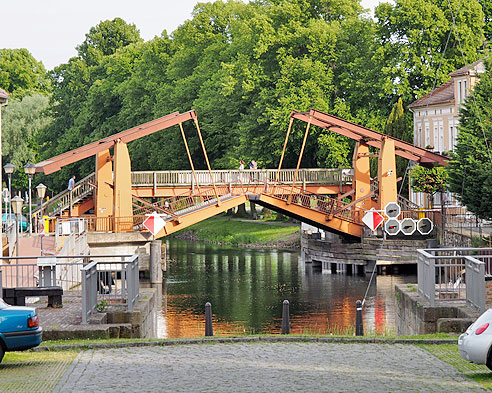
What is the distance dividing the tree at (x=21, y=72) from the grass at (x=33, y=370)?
112 metres

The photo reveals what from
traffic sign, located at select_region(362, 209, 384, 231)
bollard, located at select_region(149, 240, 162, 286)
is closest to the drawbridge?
traffic sign, located at select_region(362, 209, 384, 231)

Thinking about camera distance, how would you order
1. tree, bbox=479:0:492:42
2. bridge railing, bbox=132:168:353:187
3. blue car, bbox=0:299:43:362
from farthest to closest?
tree, bbox=479:0:492:42
bridge railing, bbox=132:168:353:187
blue car, bbox=0:299:43:362

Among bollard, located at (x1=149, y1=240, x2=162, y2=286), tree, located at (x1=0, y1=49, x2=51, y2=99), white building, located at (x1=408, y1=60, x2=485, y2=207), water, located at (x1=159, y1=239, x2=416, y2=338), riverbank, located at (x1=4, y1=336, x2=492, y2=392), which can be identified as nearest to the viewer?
riverbank, located at (x1=4, y1=336, x2=492, y2=392)

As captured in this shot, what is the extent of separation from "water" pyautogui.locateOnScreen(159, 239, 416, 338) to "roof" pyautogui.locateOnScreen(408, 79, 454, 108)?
1128 centimetres

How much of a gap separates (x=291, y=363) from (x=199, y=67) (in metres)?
61.9

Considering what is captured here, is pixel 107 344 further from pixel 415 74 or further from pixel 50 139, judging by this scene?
pixel 50 139

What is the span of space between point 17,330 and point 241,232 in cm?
5586

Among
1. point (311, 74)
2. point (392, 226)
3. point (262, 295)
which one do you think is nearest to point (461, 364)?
point (262, 295)

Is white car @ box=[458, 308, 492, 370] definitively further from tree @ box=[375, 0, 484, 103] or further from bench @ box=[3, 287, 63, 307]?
tree @ box=[375, 0, 484, 103]

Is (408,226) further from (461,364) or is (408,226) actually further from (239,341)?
(461,364)

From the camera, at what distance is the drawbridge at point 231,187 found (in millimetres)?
49031

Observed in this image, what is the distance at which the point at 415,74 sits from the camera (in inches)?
2498

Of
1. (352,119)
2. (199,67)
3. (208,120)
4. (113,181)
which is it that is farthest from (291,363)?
(199,67)

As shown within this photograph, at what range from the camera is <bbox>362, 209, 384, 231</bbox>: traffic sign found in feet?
164
